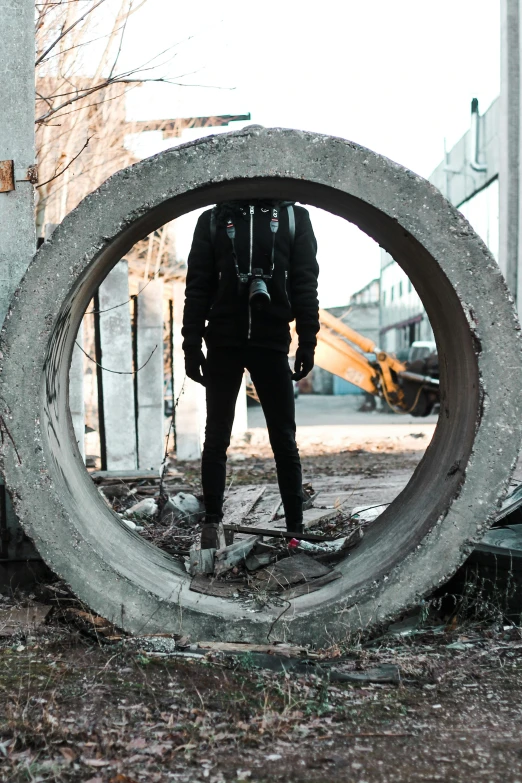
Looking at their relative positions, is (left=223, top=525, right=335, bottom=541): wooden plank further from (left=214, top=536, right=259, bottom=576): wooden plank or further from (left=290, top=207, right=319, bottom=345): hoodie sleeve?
(left=290, top=207, right=319, bottom=345): hoodie sleeve

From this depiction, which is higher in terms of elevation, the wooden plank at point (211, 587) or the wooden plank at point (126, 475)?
the wooden plank at point (126, 475)

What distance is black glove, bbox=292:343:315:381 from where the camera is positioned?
4551 millimetres

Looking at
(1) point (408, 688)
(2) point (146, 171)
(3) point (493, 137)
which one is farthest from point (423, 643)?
(3) point (493, 137)

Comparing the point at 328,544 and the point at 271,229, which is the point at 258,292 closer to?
the point at 271,229

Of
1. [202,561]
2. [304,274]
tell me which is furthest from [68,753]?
[304,274]

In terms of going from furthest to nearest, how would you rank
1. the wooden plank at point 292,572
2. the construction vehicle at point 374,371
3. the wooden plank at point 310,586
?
the construction vehicle at point 374,371, the wooden plank at point 292,572, the wooden plank at point 310,586

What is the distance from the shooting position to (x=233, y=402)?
4.52 meters

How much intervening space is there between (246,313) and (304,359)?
1.37 ft

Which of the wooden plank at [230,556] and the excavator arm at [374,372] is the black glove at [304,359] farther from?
the excavator arm at [374,372]

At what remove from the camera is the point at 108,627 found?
330 centimetres

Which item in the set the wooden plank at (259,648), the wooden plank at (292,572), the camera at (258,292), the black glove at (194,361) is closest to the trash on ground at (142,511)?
the black glove at (194,361)

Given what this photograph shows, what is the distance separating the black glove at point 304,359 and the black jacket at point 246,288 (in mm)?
86

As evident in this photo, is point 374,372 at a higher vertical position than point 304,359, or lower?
lower

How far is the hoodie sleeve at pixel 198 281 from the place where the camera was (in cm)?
445
